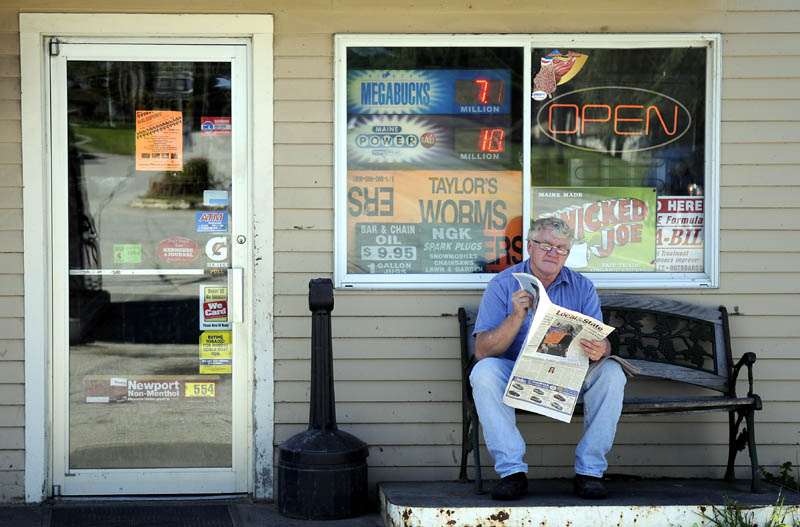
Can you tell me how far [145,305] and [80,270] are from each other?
1.24ft

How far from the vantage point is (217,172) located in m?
5.12

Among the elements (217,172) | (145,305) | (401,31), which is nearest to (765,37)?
(401,31)

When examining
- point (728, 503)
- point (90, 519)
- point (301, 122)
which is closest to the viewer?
point (728, 503)

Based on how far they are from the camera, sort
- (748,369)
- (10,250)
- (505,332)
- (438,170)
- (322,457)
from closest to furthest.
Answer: (505,332)
(322,457)
(748,369)
(10,250)
(438,170)

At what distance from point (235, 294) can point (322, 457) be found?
1011 mm

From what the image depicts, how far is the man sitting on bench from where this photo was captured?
444 centimetres

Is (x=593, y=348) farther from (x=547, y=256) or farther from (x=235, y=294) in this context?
(x=235, y=294)

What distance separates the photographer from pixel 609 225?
5266mm

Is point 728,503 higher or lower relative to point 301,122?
lower

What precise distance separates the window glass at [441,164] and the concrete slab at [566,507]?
1.21 metres

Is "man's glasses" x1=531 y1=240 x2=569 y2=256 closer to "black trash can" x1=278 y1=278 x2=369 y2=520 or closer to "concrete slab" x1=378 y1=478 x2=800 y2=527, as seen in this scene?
"black trash can" x1=278 y1=278 x2=369 y2=520

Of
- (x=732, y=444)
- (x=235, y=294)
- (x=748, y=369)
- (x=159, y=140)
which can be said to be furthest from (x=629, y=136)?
(x=159, y=140)

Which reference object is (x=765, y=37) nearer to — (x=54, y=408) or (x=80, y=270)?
(x=80, y=270)

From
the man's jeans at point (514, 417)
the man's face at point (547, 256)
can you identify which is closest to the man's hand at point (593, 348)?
the man's jeans at point (514, 417)
